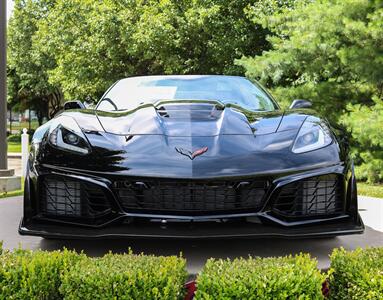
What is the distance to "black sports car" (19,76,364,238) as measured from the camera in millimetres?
2898

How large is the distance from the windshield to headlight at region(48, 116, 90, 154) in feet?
2.79

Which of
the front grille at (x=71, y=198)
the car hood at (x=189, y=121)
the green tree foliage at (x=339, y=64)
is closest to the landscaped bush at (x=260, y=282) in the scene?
the front grille at (x=71, y=198)

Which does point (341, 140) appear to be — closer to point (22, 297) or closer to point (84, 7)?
point (22, 297)

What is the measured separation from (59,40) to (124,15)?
5.04m

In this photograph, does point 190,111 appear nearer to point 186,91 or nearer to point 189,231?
point 189,231

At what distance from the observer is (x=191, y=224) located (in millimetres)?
2895

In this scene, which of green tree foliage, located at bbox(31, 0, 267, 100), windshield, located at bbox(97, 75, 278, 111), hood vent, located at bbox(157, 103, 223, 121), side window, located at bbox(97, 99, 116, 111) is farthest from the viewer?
green tree foliage, located at bbox(31, 0, 267, 100)

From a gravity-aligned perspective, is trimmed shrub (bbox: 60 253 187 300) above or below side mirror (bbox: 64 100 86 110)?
below

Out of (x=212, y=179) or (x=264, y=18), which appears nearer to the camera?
(x=212, y=179)

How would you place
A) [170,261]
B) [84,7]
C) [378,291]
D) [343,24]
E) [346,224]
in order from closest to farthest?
[378,291]
[170,261]
[346,224]
[343,24]
[84,7]

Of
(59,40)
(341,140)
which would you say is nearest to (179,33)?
(59,40)

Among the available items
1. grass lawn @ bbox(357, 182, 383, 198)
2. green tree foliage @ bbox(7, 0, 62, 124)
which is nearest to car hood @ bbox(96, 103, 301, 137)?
grass lawn @ bbox(357, 182, 383, 198)

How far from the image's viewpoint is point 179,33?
1961cm

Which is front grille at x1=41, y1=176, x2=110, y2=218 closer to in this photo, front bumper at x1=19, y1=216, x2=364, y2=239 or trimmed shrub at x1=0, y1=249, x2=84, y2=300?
front bumper at x1=19, y1=216, x2=364, y2=239
